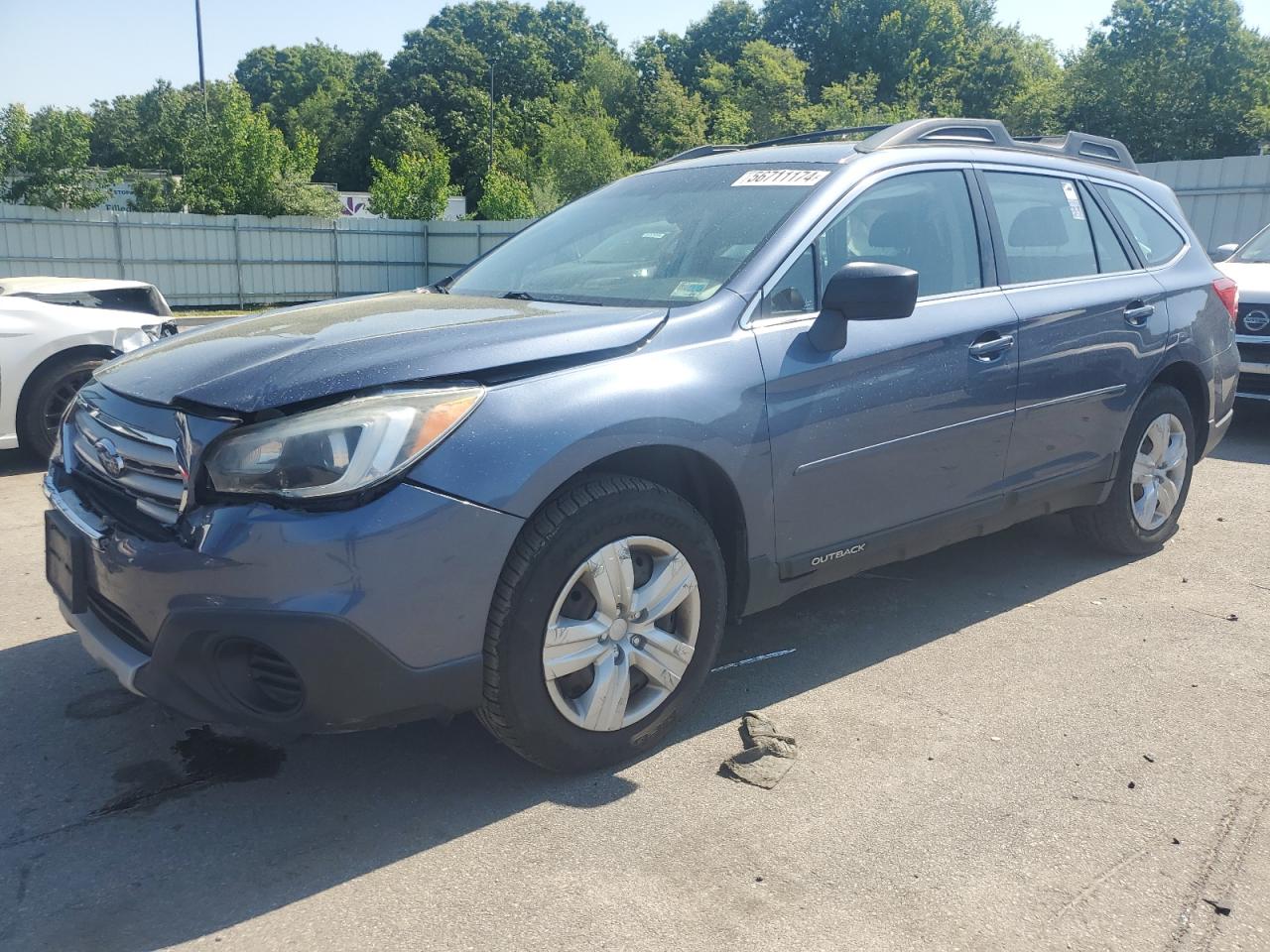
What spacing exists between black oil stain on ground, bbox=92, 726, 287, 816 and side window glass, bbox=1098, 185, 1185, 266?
4.08 meters

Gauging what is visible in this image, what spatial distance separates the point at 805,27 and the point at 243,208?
6161 cm

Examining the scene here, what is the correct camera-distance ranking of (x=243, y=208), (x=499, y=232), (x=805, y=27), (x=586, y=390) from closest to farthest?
(x=586, y=390) → (x=499, y=232) → (x=243, y=208) → (x=805, y=27)

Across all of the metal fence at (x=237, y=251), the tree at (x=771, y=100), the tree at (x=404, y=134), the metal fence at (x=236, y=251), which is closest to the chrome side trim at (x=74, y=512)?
the metal fence at (x=236, y=251)

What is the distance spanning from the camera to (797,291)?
11.1ft

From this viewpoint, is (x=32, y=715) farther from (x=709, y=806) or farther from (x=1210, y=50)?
(x=1210, y=50)

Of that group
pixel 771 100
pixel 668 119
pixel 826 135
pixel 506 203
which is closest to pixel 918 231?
pixel 826 135

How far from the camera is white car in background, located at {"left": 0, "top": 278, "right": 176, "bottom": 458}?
667 centimetres

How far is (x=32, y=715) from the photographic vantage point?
11.0ft

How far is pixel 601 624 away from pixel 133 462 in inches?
49.7

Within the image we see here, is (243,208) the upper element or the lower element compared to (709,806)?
upper

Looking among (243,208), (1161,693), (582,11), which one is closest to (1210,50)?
(243,208)

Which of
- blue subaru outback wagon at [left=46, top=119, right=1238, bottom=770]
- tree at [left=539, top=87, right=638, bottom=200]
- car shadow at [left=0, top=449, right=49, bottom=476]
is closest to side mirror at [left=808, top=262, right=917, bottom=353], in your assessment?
blue subaru outback wagon at [left=46, top=119, right=1238, bottom=770]

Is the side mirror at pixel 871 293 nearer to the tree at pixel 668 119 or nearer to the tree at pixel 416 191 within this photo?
the tree at pixel 416 191

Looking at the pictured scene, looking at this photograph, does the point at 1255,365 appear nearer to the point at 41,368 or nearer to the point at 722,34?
the point at 41,368
